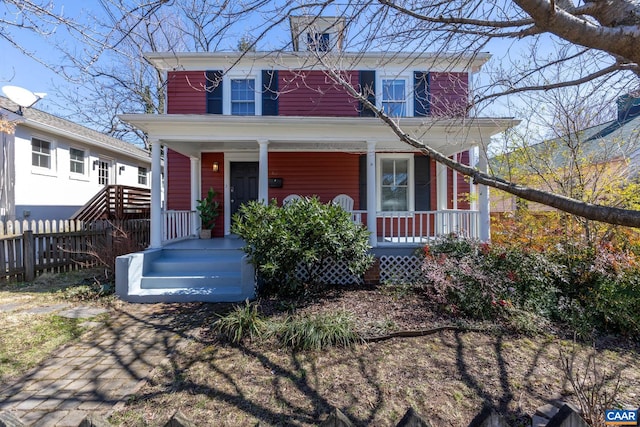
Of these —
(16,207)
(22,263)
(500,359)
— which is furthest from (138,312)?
(16,207)

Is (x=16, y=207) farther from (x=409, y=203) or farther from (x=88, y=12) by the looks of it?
(x=409, y=203)

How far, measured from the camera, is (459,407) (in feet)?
8.44

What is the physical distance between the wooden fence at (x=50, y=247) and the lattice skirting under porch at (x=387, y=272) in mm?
4454

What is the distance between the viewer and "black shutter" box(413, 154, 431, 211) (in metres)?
9.43

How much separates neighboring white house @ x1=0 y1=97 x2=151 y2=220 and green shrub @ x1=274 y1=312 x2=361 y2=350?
11.1 metres

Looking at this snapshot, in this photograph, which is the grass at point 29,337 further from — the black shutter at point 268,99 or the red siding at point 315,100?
the red siding at point 315,100

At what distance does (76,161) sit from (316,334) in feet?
44.4

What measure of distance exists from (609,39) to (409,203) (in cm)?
815

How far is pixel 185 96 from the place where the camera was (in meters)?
9.20

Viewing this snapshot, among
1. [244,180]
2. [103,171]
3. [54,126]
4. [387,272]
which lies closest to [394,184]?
[387,272]

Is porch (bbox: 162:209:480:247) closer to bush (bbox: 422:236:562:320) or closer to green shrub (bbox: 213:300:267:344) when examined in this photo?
bush (bbox: 422:236:562:320)

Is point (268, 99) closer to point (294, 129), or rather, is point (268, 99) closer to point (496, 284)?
point (294, 129)

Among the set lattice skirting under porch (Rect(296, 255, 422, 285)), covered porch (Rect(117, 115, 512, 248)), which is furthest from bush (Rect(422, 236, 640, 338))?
covered porch (Rect(117, 115, 512, 248))

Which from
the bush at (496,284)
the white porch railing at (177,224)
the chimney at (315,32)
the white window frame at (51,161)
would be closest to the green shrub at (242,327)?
the bush at (496,284)
